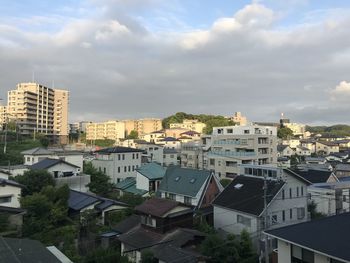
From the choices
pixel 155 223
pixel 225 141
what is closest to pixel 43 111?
pixel 225 141

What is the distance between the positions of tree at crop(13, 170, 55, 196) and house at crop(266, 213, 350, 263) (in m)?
19.6

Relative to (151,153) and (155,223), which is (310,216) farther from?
(151,153)

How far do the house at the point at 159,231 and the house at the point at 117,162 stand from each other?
1790cm

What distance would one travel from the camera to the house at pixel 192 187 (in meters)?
25.3

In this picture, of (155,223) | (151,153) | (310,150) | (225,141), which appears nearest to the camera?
(155,223)

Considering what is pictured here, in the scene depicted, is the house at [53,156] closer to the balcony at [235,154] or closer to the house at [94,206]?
the house at [94,206]

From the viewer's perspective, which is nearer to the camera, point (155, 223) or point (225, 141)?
point (155, 223)

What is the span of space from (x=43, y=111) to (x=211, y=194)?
71.8 meters

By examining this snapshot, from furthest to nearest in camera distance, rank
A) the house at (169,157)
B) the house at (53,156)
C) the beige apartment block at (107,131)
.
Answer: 1. the beige apartment block at (107,131)
2. the house at (169,157)
3. the house at (53,156)

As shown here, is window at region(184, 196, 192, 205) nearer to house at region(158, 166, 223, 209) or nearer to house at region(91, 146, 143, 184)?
house at region(158, 166, 223, 209)

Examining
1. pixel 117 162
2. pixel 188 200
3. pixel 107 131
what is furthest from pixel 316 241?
pixel 107 131

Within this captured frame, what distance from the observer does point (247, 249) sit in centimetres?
1612

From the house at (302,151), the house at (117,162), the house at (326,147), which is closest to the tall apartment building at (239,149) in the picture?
the house at (117,162)

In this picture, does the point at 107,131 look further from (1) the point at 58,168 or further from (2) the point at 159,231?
(2) the point at 159,231
